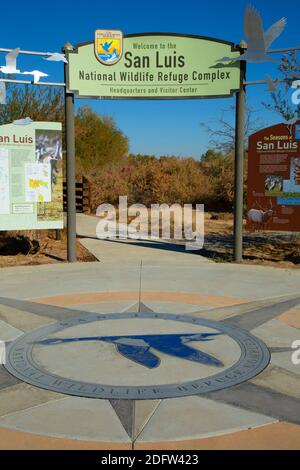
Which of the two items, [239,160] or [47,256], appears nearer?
[239,160]

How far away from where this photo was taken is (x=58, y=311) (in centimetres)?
571

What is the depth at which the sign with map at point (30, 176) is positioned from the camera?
8711 mm

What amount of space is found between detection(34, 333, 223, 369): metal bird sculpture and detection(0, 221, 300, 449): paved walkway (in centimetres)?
2

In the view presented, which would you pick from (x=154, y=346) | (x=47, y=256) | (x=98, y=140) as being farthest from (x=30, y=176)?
(x=98, y=140)

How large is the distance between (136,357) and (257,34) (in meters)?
2.97

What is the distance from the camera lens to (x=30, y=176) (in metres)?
8.91

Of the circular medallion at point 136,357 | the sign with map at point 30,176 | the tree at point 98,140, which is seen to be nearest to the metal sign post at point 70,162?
the sign with map at point 30,176

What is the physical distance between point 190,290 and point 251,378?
3123 mm

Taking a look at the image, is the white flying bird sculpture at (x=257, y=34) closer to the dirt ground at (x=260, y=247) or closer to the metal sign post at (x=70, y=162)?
the metal sign post at (x=70, y=162)

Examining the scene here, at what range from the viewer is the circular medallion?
12.1ft
